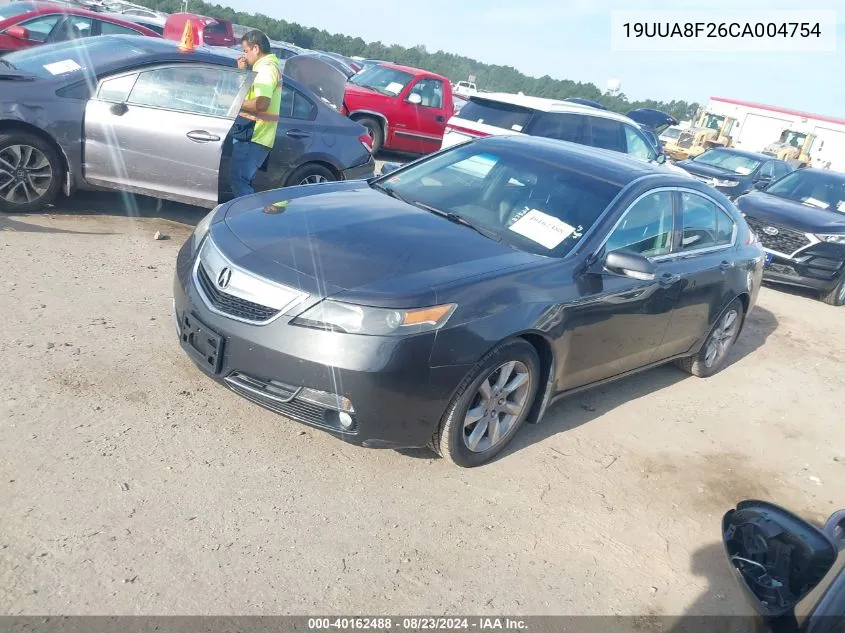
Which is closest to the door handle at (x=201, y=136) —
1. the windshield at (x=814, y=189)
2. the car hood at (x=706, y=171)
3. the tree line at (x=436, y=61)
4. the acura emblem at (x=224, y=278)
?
the acura emblem at (x=224, y=278)

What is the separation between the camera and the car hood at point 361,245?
343 centimetres

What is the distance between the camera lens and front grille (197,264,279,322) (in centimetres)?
338

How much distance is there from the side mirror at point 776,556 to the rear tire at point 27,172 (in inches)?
233

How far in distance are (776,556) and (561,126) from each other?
8.56 metres

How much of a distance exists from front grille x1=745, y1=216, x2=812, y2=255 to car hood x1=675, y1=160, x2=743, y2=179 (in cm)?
588

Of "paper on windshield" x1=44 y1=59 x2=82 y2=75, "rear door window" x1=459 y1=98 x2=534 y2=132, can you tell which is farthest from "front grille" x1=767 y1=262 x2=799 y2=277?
"paper on windshield" x1=44 y1=59 x2=82 y2=75

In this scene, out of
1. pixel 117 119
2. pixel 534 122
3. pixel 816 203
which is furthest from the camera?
pixel 816 203

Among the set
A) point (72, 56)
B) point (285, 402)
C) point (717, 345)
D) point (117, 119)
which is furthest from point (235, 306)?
point (72, 56)

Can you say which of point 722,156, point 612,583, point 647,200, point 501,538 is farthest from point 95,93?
point 722,156

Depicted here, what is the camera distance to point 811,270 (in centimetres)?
938

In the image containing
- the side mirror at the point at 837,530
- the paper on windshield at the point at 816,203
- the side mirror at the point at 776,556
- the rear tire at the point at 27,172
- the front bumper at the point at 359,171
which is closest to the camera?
the side mirror at the point at 776,556

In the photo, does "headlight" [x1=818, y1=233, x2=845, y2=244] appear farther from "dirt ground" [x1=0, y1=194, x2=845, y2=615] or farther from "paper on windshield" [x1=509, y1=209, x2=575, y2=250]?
"paper on windshield" [x1=509, y1=209, x2=575, y2=250]

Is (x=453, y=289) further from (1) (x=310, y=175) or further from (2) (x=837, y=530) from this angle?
(1) (x=310, y=175)

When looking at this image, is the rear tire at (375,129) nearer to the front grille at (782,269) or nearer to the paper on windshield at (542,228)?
the front grille at (782,269)
